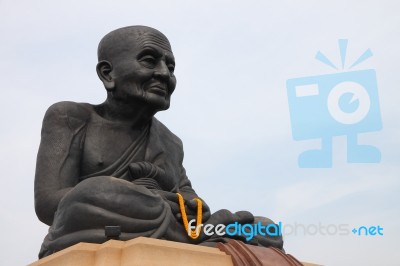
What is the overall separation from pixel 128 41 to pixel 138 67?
28cm

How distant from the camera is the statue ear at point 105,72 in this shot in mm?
5273

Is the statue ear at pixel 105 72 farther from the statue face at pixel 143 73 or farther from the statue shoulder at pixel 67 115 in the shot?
the statue shoulder at pixel 67 115

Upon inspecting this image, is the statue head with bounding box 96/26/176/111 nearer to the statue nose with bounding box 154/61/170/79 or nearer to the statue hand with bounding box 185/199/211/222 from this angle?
the statue nose with bounding box 154/61/170/79

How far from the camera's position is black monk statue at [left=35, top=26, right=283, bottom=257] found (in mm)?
4227

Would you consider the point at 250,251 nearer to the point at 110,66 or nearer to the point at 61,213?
the point at 61,213

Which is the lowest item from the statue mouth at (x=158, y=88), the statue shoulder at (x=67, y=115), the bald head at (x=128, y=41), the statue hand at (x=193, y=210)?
the statue hand at (x=193, y=210)

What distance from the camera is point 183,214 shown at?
4625 millimetres

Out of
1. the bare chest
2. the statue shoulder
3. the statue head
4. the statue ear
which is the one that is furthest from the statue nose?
the statue shoulder

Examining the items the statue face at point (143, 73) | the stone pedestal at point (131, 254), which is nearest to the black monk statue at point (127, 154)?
the statue face at point (143, 73)

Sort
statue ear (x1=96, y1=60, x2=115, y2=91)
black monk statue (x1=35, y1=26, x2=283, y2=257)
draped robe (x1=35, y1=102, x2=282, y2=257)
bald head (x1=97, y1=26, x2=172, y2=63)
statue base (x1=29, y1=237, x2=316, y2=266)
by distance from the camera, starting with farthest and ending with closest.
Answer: statue ear (x1=96, y1=60, x2=115, y2=91) → bald head (x1=97, y1=26, x2=172, y2=63) → black monk statue (x1=35, y1=26, x2=283, y2=257) → draped robe (x1=35, y1=102, x2=282, y2=257) → statue base (x1=29, y1=237, x2=316, y2=266)

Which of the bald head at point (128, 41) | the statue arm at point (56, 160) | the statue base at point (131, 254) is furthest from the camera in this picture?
the bald head at point (128, 41)

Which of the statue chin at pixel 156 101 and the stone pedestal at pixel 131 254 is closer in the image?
the stone pedestal at pixel 131 254

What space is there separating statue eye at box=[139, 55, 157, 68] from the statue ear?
13.4 inches

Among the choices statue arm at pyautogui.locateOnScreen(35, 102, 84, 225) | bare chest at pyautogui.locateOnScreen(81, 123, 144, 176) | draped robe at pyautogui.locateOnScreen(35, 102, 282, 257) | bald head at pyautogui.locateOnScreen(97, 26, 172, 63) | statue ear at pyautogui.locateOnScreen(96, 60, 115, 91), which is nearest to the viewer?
draped robe at pyautogui.locateOnScreen(35, 102, 282, 257)
